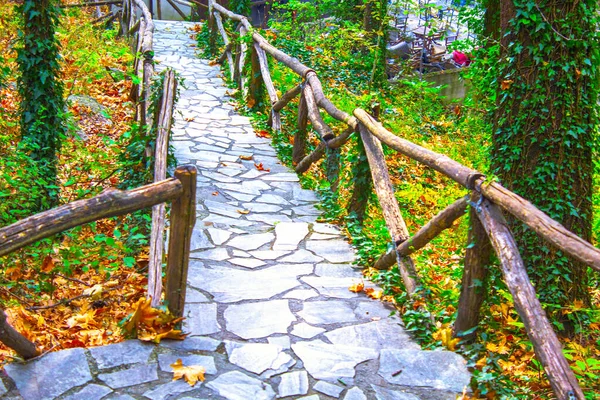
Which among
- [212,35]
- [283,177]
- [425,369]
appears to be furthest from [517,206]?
[212,35]

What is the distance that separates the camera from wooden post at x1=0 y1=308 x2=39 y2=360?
2.98 m

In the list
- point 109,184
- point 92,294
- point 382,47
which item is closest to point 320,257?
point 92,294

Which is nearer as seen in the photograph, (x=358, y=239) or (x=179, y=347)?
(x=179, y=347)

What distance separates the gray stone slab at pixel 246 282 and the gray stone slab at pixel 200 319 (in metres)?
0.19

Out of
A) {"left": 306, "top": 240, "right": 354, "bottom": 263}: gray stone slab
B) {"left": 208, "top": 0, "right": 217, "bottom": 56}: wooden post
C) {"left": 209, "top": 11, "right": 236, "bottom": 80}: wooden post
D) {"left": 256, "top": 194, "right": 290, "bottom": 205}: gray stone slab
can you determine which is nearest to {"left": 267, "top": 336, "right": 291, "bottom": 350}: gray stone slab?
{"left": 306, "top": 240, "right": 354, "bottom": 263}: gray stone slab

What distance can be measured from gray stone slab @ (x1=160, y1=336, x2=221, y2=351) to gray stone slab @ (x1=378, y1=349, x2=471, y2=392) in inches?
39.6

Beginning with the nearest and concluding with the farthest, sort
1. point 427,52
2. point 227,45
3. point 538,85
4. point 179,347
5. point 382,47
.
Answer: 1. point 179,347
2. point 538,85
3. point 227,45
4. point 382,47
5. point 427,52

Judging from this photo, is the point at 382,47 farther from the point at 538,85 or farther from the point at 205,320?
the point at 205,320

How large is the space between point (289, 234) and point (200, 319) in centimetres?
195

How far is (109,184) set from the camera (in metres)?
7.08

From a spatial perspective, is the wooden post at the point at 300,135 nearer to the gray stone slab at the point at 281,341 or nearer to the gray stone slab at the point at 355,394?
the gray stone slab at the point at 281,341

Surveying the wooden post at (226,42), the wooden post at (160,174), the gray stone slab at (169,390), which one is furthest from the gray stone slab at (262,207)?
the wooden post at (226,42)

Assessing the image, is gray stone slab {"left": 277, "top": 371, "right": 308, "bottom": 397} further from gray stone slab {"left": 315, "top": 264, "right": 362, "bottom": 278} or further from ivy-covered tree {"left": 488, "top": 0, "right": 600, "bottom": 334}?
ivy-covered tree {"left": 488, "top": 0, "right": 600, "bottom": 334}

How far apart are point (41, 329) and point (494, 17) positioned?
919 cm
